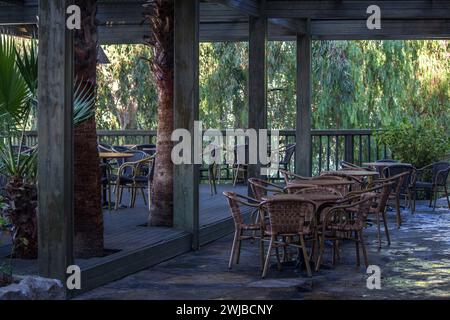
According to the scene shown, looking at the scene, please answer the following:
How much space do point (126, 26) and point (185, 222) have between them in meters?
5.97

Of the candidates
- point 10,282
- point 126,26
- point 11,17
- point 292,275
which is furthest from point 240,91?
point 10,282

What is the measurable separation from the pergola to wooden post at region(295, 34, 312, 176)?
0.02 m

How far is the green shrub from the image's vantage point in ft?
45.5

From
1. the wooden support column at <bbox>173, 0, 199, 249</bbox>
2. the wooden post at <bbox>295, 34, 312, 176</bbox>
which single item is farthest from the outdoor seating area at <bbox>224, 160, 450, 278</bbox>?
the wooden post at <bbox>295, 34, 312, 176</bbox>

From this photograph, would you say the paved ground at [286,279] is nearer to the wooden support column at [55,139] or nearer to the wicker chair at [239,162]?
the wooden support column at [55,139]

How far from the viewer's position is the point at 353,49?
17969mm

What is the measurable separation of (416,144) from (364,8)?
3.15m

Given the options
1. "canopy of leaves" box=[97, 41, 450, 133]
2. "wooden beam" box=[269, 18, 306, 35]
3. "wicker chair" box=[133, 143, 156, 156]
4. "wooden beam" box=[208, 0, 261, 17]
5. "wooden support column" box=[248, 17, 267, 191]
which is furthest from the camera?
"canopy of leaves" box=[97, 41, 450, 133]

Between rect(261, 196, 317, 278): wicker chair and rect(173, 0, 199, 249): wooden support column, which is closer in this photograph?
rect(261, 196, 317, 278): wicker chair

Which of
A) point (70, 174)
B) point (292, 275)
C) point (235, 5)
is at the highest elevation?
point (235, 5)

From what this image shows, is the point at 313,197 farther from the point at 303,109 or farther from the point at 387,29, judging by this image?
the point at 387,29

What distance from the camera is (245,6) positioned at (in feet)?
33.8

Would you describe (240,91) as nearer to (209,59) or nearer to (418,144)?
(209,59)

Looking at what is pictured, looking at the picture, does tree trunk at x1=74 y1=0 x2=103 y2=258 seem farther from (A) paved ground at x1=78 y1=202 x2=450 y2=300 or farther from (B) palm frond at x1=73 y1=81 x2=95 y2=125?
(A) paved ground at x1=78 y1=202 x2=450 y2=300
